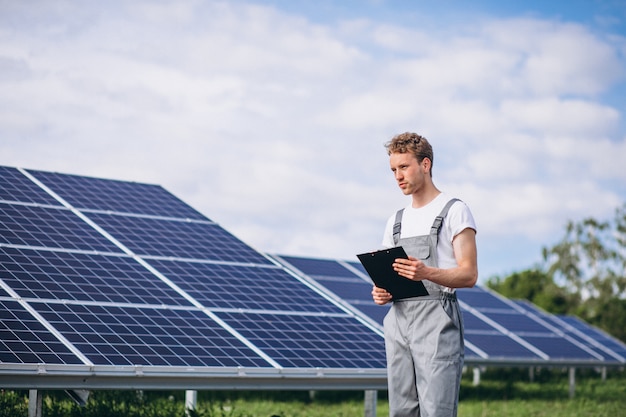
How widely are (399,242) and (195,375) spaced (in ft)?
16.9

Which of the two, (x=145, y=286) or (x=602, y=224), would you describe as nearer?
(x=145, y=286)

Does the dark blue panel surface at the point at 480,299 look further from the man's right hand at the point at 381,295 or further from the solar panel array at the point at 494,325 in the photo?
the man's right hand at the point at 381,295

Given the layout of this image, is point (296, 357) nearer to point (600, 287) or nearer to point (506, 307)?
point (506, 307)

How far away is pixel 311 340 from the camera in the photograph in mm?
12258

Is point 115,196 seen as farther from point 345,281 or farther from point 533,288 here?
point 533,288

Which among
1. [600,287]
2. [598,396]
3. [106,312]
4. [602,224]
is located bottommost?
[598,396]

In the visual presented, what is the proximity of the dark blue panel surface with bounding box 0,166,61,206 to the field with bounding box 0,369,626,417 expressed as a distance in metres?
2.87

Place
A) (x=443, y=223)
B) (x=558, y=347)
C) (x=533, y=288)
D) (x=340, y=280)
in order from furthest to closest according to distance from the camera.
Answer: (x=533, y=288), (x=558, y=347), (x=340, y=280), (x=443, y=223)

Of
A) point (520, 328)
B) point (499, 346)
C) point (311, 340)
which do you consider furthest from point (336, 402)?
point (311, 340)

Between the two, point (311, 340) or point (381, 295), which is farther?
point (311, 340)

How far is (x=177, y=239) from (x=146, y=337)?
3.89 m

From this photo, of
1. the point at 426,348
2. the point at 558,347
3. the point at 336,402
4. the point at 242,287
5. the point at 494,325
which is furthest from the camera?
the point at 558,347

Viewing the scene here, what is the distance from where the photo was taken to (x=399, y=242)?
5754 mm

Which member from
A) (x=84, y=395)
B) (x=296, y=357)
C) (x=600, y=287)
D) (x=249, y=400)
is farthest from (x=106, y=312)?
(x=600, y=287)
